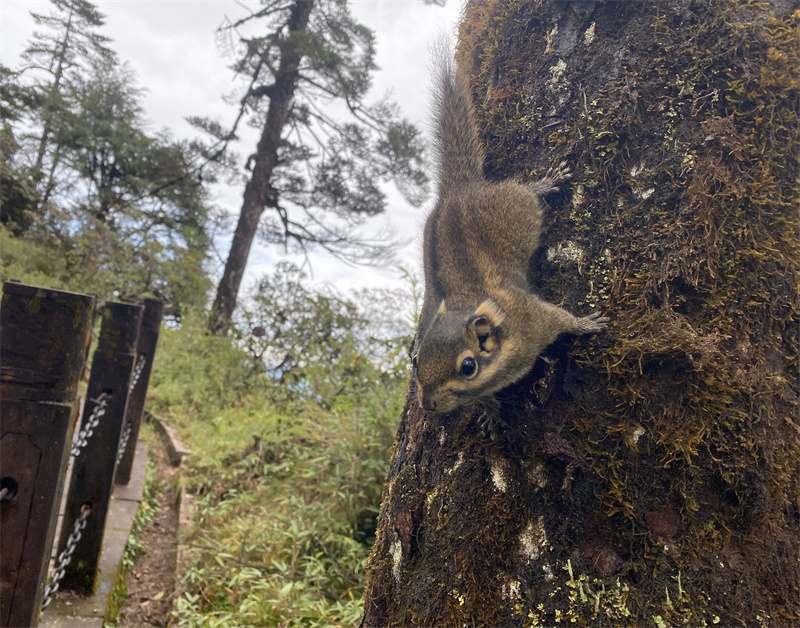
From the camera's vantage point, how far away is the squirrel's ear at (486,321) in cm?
172

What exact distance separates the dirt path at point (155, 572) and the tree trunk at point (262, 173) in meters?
5.38

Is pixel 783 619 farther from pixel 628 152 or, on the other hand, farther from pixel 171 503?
pixel 171 503

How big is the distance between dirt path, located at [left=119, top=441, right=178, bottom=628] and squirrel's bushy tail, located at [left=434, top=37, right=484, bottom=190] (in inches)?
124

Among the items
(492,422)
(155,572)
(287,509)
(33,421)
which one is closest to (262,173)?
(287,509)

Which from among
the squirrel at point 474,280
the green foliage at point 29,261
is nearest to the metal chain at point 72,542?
the squirrel at point 474,280

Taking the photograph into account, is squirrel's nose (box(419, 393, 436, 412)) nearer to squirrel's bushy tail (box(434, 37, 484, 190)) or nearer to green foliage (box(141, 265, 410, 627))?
squirrel's bushy tail (box(434, 37, 484, 190))

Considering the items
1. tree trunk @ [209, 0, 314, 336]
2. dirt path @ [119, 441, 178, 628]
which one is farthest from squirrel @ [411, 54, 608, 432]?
tree trunk @ [209, 0, 314, 336]

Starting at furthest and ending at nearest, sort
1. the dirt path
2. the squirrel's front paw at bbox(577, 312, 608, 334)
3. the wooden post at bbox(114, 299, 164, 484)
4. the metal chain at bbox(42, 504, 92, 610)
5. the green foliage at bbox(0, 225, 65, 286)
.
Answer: the green foliage at bbox(0, 225, 65, 286), the wooden post at bbox(114, 299, 164, 484), the dirt path, the metal chain at bbox(42, 504, 92, 610), the squirrel's front paw at bbox(577, 312, 608, 334)

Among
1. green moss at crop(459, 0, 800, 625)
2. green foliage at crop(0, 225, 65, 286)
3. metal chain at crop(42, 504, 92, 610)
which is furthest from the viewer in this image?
green foliage at crop(0, 225, 65, 286)

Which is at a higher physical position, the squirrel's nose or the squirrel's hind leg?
the squirrel's hind leg

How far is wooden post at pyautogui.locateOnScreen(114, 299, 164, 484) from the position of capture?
4262 millimetres

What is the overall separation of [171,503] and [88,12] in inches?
324

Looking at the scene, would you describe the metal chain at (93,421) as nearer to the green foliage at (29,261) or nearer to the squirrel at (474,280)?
the squirrel at (474,280)

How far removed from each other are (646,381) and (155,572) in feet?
13.1
